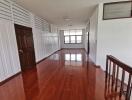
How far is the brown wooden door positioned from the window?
8053mm

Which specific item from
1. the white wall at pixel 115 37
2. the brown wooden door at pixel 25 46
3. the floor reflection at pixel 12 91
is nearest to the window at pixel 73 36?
the brown wooden door at pixel 25 46

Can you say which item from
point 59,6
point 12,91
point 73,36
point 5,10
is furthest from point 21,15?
point 73,36

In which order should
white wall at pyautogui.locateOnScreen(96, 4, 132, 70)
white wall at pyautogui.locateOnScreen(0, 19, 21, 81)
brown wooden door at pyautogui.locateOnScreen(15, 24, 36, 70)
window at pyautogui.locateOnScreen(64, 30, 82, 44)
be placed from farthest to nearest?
window at pyautogui.locateOnScreen(64, 30, 82, 44), brown wooden door at pyautogui.locateOnScreen(15, 24, 36, 70), white wall at pyautogui.locateOnScreen(96, 4, 132, 70), white wall at pyautogui.locateOnScreen(0, 19, 21, 81)

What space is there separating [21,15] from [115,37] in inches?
169

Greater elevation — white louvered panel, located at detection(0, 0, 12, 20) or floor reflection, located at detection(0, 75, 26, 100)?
white louvered panel, located at detection(0, 0, 12, 20)

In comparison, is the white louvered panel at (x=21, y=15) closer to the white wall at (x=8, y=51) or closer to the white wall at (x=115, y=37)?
the white wall at (x=8, y=51)

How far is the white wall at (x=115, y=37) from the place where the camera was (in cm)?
383

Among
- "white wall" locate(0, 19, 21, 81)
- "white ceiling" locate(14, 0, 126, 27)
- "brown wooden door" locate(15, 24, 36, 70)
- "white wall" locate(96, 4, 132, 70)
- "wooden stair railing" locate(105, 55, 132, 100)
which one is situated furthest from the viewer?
"brown wooden door" locate(15, 24, 36, 70)

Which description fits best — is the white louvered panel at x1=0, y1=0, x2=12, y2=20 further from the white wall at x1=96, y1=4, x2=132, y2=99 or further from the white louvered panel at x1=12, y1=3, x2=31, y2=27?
the white wall at x1=96, y1=4, x2=132, y2=99

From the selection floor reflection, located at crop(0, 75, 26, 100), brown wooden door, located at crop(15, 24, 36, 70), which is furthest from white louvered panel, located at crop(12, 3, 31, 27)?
floor reflection, located at crop(0, 75, 26, 100)

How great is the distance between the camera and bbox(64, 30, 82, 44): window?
489 inches

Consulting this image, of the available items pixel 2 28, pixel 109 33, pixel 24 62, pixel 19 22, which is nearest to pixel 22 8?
pixel 19 22

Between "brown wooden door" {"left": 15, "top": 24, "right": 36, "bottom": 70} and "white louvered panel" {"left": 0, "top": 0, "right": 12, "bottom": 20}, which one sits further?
"brown wooden door" {"left": 15, "top": 24, "right": 36, "bottom": 70}

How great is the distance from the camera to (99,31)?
13.1 ft
